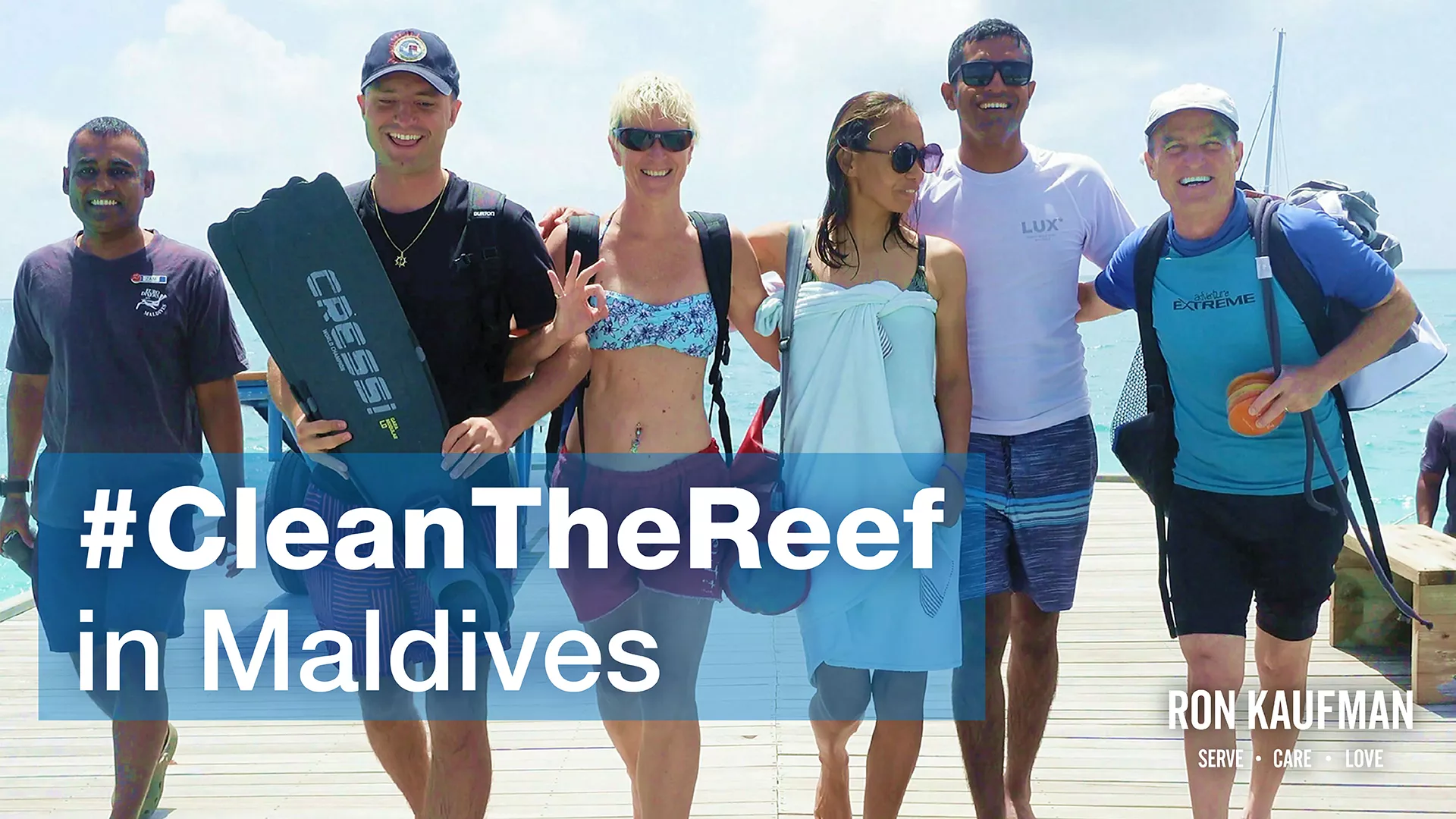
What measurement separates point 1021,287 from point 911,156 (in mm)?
561

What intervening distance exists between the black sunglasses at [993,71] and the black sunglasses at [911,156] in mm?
443

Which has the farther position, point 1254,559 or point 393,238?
point 1254,559

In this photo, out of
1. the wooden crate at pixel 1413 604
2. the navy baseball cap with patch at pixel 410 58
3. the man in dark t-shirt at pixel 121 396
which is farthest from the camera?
the wooden crate at pixel 1413 604

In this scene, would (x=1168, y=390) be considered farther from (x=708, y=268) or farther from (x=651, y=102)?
(x=651, y=102)

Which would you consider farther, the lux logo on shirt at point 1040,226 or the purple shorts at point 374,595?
the lux logo on shirt at point 1040,226

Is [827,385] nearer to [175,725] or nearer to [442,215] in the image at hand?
[442,215]

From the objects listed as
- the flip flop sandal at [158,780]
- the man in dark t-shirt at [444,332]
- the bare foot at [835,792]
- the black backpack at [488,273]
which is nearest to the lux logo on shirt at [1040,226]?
the man in dark t-shirt at [444,332]

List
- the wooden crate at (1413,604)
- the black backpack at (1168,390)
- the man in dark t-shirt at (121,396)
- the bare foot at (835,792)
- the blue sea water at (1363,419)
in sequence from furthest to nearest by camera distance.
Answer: the blue sea water at (1363,419)
the wooden crate at (1413,604)
the man in dark t-shirt at (121,396)
the bare foot at (835,792)
the black backpack at (1168,390)

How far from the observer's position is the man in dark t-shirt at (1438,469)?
566cm

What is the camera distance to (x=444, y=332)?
2619 millimetres

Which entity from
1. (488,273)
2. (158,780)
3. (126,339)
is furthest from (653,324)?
(158,780)

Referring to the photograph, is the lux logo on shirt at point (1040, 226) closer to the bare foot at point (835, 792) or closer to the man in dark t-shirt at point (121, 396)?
the bare foot at point (835, 792)

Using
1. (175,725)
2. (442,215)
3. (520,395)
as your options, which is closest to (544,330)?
(520,395)

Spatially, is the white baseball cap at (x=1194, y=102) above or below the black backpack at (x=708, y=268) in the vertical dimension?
above
